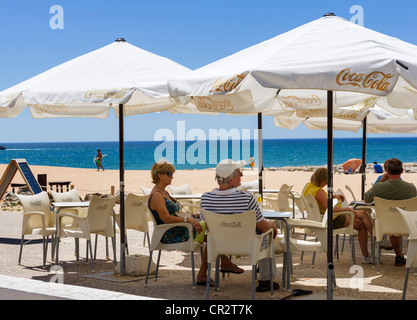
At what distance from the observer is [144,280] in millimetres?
6988

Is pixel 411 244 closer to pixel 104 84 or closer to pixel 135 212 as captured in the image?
pixel 104 84

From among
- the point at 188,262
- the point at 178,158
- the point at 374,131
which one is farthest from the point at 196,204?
the point at 178,158

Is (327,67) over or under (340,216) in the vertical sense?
over

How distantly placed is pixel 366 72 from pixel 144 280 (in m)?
3.53

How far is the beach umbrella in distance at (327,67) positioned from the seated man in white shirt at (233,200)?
2.52 feet

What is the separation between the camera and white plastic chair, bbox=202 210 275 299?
228 inches

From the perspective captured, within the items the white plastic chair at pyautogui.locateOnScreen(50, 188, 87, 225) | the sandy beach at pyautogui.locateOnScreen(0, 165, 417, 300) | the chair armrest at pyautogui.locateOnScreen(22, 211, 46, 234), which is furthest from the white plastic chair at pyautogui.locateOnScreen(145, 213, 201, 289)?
the white plastic chair at pyautogui.locateOnScreen(50, 188, 87, 225)

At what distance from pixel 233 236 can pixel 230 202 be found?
34 cm

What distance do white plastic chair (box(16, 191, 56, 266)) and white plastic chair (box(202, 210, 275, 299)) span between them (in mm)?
2930

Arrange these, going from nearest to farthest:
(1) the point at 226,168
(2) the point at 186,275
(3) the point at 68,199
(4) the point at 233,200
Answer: (4) the point at 233,200
(1) the point at 226,168
(2) the point at 186,275
(3) the point at 68,199

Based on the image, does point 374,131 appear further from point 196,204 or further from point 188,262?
point 188,262

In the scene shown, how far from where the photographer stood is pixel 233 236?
19.2 feet

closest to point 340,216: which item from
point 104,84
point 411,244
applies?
point 411,244
